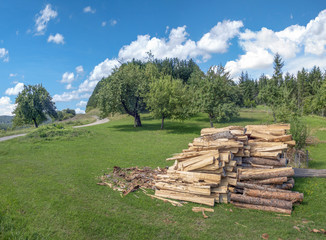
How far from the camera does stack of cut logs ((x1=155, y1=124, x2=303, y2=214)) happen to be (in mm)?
8633

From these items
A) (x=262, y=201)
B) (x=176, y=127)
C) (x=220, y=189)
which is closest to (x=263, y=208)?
(x=262, y=201)

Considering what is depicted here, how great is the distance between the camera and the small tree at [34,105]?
37.7m

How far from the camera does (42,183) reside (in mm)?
10430

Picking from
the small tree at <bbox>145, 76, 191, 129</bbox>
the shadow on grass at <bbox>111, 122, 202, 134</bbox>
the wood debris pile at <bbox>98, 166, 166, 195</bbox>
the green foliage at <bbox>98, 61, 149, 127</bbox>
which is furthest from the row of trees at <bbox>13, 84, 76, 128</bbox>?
the wood debris pile at <bbox>98, 166, 166, 195</bbox>

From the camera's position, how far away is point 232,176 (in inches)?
364

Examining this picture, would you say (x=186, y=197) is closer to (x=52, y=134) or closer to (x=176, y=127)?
(x=52, y=134)

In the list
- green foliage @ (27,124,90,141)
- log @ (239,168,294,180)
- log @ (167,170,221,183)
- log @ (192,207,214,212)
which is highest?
green foliage @ (27,124,90,141)

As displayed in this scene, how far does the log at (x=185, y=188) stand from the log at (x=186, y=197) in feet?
0.53

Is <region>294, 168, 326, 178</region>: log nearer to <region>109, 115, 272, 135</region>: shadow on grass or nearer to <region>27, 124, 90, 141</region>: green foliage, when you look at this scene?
<region>109, 115, 272, 135</region>: shadow on grass

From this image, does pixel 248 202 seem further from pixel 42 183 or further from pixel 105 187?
pixel 42 183

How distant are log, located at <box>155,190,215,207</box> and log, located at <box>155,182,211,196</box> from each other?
16cm

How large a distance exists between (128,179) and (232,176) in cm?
504

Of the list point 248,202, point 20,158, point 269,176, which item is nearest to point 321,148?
point 269,176

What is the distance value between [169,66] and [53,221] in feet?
253
